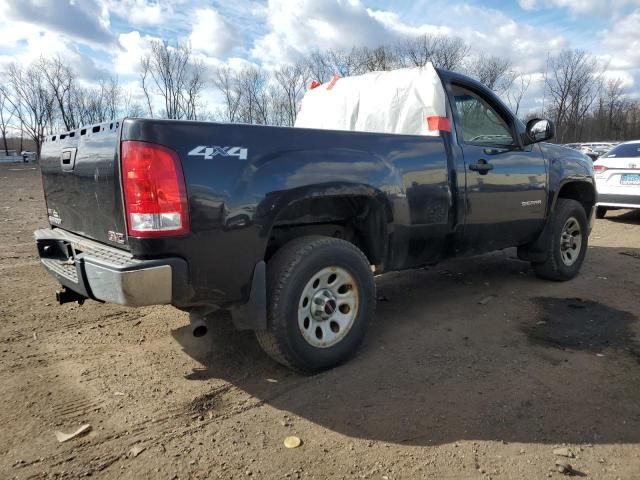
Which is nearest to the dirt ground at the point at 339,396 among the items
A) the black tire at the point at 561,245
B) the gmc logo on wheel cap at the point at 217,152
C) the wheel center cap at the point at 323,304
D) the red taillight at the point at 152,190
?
the wheel center cap at the point at 323,304

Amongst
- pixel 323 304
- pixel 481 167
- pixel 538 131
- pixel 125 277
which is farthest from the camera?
→ pixel 538 131

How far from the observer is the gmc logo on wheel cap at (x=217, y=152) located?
2553 mm

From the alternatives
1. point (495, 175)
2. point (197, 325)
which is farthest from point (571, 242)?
point (197, 325)

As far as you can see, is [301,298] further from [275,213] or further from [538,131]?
Result: [538,131]

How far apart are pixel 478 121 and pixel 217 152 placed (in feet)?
9.01

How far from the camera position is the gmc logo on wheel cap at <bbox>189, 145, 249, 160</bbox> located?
101 inches

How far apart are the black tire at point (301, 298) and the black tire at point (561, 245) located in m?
2.81

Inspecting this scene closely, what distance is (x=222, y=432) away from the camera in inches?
104

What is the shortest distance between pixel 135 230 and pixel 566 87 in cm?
6469

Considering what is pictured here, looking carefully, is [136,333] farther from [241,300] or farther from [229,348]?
[241,300]

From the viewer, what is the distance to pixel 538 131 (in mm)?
4648

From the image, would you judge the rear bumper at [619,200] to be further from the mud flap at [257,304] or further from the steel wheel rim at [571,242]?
the mud flap at [257,304]

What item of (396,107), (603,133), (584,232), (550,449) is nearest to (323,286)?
(550,449)

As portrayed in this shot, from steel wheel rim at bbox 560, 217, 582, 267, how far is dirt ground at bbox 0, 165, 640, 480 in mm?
823
